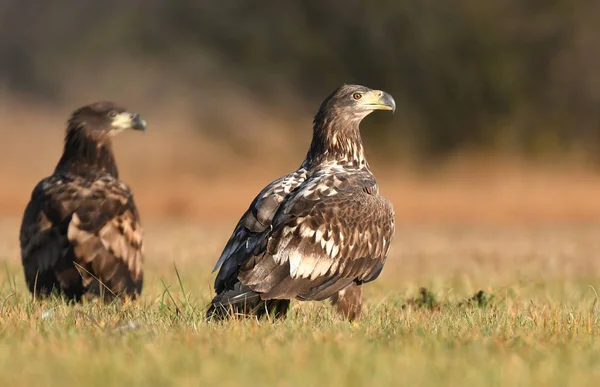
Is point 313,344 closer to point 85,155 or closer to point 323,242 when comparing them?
point 323,242

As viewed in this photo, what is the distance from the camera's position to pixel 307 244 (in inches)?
281

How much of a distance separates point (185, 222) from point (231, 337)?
73.5 feet

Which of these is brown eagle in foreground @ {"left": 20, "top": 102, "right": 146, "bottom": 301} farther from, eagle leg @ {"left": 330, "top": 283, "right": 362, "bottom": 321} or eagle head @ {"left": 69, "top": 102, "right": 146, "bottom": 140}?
eagle leg @ {"left": 330, "top": 283, "right": 362, "bottom": 321}

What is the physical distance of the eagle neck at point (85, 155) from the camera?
9664 mm

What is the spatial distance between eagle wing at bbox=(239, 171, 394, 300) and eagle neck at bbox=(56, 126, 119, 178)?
2.90 meters

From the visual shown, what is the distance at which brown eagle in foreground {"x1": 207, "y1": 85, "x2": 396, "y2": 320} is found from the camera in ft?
22.8

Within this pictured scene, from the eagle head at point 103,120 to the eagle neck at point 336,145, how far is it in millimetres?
2606

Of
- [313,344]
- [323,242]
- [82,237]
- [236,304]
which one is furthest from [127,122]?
[313,344]

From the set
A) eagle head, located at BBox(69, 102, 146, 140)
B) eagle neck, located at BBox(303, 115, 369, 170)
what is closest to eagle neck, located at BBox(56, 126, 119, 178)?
eagle head, located at BBox(69, 102, 146, 140)

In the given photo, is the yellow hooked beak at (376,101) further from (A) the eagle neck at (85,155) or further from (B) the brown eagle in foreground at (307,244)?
(A) the eagle neck at (85,155)

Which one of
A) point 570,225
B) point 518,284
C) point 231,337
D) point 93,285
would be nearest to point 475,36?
point 570,225

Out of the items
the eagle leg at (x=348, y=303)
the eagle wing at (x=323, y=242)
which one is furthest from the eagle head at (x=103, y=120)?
the eagle leg at (x=348, y=303)

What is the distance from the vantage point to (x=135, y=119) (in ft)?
33.8

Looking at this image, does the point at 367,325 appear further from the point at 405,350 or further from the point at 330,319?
the point at 405,350
